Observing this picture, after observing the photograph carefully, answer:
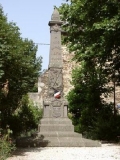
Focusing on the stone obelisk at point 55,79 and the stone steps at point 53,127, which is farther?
the stone obelisk at point 55,79

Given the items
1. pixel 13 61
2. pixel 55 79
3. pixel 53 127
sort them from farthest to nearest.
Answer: pixel 55 79
pixel 53 127
pixel 13 61

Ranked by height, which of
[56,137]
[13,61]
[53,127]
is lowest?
[56,137]

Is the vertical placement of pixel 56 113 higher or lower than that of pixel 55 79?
lower

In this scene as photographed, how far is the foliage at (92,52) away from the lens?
35.8 ft

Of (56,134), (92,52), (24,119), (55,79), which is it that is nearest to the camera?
(56,134)

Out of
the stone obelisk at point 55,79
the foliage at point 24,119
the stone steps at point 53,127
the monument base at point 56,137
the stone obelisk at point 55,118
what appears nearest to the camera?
the monument base at point 56,137

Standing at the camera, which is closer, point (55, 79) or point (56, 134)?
point (56, 134)

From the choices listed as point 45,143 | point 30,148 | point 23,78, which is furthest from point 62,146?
point 23,78

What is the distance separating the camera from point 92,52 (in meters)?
12.1

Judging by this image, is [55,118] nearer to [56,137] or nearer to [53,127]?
[53,127]

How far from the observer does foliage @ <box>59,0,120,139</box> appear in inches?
430

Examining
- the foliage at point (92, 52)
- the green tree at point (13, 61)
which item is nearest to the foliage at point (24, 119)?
the foliage at point (92, 52)

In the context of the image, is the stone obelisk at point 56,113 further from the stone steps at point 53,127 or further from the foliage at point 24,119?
the foliage at point 24,119

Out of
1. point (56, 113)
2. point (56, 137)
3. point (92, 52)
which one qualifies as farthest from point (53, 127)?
point (92, 52)
